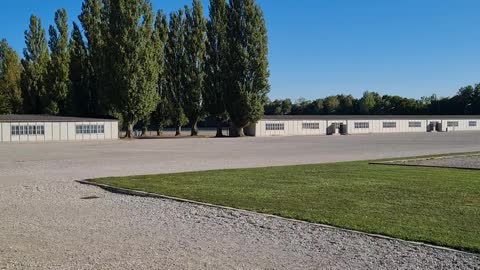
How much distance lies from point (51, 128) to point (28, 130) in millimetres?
2287

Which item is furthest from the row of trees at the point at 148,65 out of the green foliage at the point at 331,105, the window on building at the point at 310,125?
the green foliage at the point at 331,105

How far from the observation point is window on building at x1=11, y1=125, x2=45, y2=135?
52.0 meters

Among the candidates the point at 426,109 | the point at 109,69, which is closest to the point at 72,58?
the point at 109,69

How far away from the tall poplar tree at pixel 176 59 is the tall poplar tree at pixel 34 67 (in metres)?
15.4

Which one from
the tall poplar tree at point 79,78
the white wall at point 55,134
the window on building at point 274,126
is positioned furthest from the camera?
the window on building at point 274,126

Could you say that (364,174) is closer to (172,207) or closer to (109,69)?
(172,207)

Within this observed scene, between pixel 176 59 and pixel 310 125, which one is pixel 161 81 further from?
pixel 310 125

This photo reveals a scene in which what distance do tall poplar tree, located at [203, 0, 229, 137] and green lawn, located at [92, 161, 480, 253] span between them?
46.0 m

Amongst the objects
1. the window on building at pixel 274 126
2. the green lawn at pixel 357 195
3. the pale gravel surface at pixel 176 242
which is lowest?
the pale gravel surface at pixel 176 242

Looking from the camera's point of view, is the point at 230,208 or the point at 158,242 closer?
the point at 158,242

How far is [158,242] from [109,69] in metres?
52.8

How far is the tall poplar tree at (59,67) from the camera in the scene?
206 feet

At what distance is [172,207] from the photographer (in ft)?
34.3

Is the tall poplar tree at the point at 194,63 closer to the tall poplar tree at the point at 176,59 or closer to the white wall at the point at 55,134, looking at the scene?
the tall poplar tree at the point at 176,59
